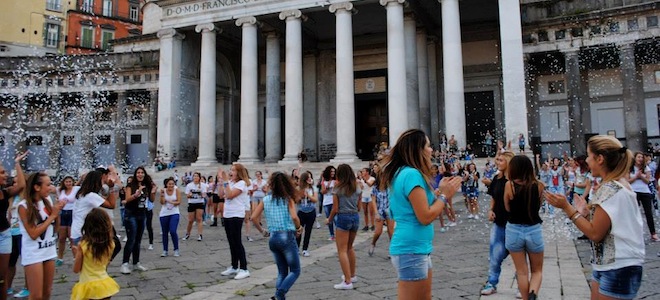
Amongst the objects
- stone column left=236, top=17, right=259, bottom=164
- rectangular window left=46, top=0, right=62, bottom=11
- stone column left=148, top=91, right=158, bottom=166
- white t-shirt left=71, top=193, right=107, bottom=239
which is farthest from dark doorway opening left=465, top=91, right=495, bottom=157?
rectangular window left=46, top=0, right=62, bottom=11

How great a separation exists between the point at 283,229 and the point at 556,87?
2052cm

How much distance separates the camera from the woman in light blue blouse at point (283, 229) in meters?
4.56

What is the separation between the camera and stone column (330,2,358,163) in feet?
61.6

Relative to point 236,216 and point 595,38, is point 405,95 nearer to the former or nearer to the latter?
point 595,38

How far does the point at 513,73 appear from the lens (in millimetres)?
17031

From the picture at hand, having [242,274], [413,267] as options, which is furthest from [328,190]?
[413,267]

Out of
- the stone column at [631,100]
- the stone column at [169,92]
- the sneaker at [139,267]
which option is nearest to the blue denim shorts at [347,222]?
the sneaker at [139,267]

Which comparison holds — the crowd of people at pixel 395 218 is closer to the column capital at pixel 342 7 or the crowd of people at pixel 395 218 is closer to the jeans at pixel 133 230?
the jeans at pixel 133 230

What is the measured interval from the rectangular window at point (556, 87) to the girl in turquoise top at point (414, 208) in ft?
69.9

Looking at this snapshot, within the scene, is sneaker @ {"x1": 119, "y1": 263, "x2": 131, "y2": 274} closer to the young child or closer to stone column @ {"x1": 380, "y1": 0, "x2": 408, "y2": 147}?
the young child

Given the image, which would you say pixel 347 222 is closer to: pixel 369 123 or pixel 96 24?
pixel 369 123

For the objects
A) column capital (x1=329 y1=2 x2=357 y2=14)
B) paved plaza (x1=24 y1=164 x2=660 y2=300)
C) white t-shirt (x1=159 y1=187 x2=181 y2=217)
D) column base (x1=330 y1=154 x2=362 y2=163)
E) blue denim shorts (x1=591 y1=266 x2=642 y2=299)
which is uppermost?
column capital (x1=329 y1=2 x2=357 y2=14)

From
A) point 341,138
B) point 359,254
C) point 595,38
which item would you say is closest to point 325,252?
point 359,254

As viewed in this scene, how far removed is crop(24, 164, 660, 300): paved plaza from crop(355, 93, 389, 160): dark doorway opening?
1621 cm
